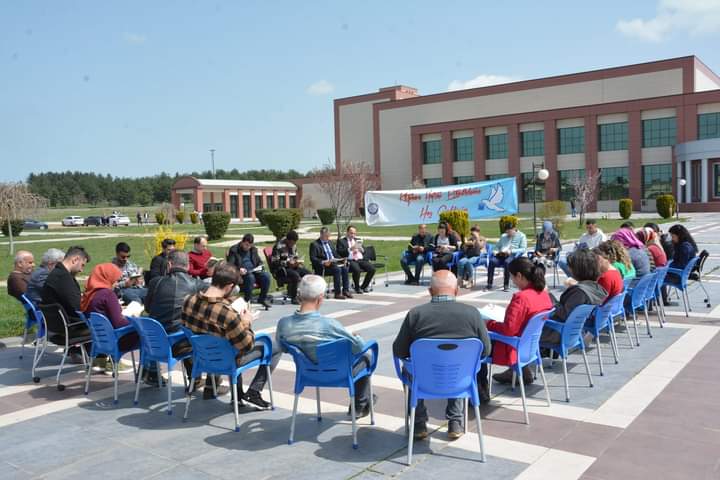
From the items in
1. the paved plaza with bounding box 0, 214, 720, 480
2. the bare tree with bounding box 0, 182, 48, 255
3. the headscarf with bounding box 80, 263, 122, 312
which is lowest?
the paved plaza with bounding box 0, 214, 720, 480

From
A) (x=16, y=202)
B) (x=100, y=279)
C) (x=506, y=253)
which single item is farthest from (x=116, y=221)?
(x=100, y=279)

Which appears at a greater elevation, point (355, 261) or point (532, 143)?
point (532, 143)

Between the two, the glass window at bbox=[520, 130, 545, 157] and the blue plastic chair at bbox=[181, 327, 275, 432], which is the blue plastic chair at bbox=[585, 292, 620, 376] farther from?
the glass window at bbox=[520, 130, 545, 157]

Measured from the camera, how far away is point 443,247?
13.6 meters

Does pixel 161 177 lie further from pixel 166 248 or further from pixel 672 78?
pixel 166 248

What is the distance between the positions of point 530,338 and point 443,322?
1.20 metres

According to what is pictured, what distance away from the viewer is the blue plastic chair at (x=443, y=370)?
4.18m

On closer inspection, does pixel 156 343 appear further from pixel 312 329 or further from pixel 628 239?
pixel 628 239

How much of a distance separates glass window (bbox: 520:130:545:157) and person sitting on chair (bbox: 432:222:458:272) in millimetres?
47984

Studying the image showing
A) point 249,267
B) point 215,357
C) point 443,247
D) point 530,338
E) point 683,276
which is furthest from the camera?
point 443,247

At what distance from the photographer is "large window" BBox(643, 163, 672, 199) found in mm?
53506

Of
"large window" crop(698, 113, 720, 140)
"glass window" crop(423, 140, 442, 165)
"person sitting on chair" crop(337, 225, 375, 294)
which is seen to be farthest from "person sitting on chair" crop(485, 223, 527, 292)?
"glass window" crop(423, 140, 442, 165)

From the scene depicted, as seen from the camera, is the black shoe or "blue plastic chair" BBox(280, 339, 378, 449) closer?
"blue plastic chair" BBox(280, 339, 378, 449)

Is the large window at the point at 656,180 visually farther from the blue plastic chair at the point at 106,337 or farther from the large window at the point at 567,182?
the blue plastic chair at the point at 106,337
